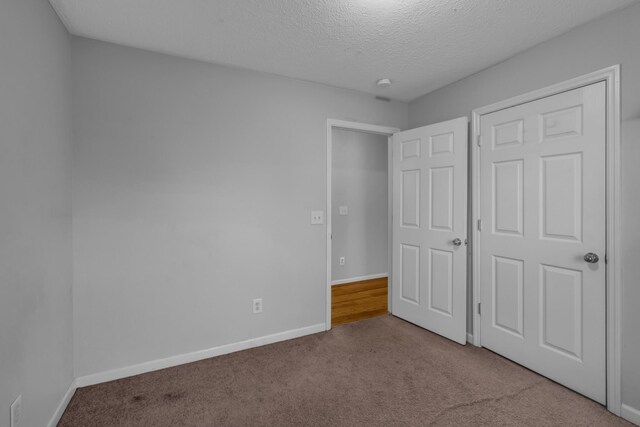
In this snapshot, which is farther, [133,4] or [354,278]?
[354,278]

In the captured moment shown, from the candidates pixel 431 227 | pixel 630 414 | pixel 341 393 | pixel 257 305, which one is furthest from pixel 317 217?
pixel 630 414

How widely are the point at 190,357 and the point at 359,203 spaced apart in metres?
3.26

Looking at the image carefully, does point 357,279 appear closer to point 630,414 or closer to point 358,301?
point 358,301

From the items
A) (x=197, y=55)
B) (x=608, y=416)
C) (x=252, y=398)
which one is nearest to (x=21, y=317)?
(x=252, y=398)

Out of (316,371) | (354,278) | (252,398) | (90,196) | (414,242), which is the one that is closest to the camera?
(252,398)

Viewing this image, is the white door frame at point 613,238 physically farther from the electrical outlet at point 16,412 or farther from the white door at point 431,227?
the electrical outlet at point 16,412

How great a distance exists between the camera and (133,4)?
174 centimetres

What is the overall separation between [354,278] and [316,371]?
104 inches

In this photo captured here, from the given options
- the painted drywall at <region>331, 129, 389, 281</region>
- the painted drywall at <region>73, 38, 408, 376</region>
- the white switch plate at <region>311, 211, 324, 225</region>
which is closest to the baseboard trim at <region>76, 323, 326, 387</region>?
the painted drywall at <region>73, 38, 408, 376</region>

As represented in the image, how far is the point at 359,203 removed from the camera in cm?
486

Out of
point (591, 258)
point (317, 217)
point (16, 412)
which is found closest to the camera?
point (16, 412)

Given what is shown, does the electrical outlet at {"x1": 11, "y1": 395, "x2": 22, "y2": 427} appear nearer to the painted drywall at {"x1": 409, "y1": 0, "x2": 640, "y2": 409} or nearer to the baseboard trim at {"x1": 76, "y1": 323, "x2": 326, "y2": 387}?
the baseboard trim at {"x1": 76, "y1": 323, "x2": 326, "y2": 387}

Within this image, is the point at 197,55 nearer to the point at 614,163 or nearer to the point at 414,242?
the point at 414,242

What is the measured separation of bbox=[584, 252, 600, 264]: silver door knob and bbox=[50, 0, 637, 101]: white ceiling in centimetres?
148
